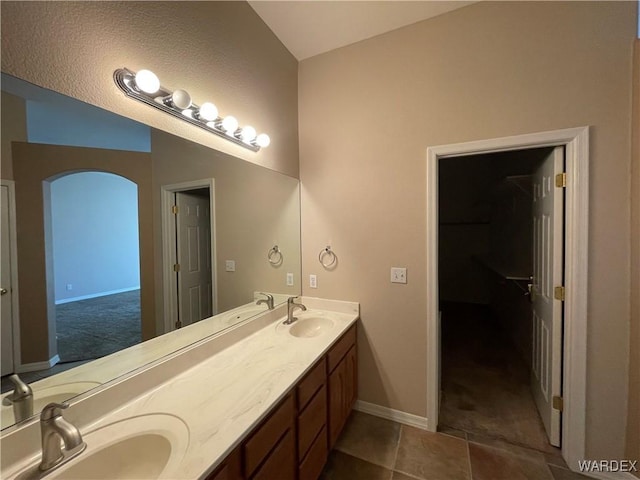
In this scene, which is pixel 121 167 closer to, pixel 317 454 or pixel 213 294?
pixel 213 294

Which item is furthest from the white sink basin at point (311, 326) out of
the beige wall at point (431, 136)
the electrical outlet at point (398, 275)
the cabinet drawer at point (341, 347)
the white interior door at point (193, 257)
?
the white interior door at point (193, 257)

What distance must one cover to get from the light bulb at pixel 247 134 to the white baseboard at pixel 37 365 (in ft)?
4.41

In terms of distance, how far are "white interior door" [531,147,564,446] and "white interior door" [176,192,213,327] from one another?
220 cm

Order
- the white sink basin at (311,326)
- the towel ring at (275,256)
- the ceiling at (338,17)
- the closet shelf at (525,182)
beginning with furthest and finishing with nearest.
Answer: the closet shelf at (525,182), the towel ring at (275,256), the white sink basin at (311,326), the ceiling at (338,17)

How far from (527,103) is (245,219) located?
1973 mm

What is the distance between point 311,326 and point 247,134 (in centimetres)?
148

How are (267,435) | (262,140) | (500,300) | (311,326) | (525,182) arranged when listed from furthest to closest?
(500,300), (525,182), (311,326), (262,140), (267,435)

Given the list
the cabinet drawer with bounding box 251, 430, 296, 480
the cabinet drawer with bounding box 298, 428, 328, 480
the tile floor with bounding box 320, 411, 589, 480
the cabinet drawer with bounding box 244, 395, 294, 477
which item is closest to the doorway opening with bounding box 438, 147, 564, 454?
the tile floor with bounding box 320, 411, 589, 480

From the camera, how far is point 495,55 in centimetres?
163

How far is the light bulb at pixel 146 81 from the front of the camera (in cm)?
100

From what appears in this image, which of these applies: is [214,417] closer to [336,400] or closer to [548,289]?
[336,400]

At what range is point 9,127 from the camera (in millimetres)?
761

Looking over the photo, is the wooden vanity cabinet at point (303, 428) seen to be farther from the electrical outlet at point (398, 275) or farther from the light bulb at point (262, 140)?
the light bulb at point (262, 140)
